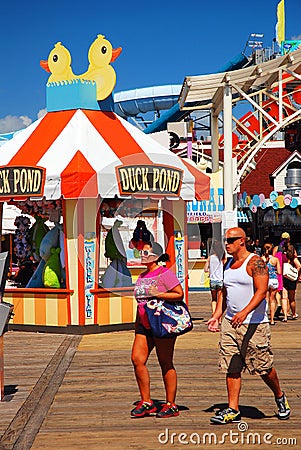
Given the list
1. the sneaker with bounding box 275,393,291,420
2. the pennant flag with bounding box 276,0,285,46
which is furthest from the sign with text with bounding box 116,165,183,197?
the pennant flag with bounding box 276,0,285,46

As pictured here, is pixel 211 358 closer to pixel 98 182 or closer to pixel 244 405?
pixel 244 405

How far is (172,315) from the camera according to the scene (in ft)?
20.7

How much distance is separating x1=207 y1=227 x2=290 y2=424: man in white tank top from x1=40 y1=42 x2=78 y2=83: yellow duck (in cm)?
742

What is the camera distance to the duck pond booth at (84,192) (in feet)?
38.4

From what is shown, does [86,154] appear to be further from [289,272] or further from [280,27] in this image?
[280,27]

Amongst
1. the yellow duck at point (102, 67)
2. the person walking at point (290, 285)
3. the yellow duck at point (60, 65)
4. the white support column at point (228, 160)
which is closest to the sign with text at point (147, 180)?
→ the yellow duck at point (102, 67)

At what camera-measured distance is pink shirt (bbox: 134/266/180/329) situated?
6344 mm

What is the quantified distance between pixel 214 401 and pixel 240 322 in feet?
4.59

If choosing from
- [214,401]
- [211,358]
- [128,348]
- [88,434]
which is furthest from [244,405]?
[128,348]

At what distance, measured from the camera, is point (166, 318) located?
6.27 meters

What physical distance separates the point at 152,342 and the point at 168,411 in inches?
23.0

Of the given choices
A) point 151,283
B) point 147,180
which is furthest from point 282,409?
point 147,180

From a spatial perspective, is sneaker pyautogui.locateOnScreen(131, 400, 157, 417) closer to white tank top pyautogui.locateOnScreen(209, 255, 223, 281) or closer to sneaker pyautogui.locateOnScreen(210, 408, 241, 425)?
sneaker pyautogui.locateOnScreen(210, 408, 241, 425)

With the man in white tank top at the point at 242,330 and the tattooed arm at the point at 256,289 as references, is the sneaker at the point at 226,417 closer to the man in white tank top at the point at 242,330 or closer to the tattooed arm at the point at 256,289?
the man in white tank top at the point at 242,330
